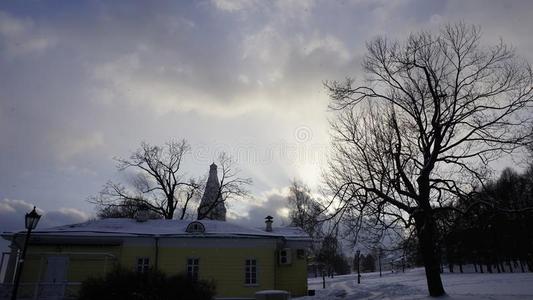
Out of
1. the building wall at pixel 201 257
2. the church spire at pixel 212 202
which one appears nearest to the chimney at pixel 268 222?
the building wall at pixel 201 257

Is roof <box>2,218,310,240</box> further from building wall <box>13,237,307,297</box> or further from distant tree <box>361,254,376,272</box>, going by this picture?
distant tree <box>361,254,376,272</box>

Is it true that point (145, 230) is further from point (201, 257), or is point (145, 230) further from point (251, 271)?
point (251, 271)

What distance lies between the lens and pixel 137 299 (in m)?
8.52

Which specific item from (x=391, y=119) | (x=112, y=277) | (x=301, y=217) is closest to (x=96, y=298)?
(x=112, y=277)

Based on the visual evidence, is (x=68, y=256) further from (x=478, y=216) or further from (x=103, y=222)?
(x=478, y=216)

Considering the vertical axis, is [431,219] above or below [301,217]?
below

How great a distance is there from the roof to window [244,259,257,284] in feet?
5.45

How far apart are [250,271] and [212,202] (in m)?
17.7

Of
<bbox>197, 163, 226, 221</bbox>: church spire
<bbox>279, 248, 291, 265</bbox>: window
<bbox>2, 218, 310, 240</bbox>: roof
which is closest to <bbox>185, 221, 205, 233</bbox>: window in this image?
<bbox>2, 218, 310, 240</bbox>: roof

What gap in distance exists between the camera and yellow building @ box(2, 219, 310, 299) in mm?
22453

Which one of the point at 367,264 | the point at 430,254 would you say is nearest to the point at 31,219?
the point at 430,254

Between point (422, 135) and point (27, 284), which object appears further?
point (27, 284)

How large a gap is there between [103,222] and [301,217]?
78.0 ft

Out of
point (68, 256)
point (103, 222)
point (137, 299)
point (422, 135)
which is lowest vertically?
point (137, 299)
